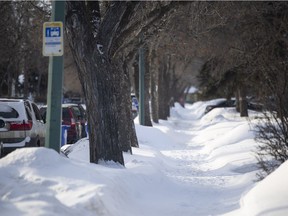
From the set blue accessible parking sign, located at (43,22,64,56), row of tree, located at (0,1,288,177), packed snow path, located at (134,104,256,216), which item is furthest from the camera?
row of tree, located at (0,1,288,177)

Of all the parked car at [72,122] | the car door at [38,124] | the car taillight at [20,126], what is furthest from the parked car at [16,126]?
the parked car at [72,122]

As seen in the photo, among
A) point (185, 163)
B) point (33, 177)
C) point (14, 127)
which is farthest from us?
point (185, 163)

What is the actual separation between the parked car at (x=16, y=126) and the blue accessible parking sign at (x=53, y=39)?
4.67 m

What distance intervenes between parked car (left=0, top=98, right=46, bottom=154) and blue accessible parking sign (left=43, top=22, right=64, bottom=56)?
4673mm

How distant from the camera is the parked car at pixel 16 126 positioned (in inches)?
495

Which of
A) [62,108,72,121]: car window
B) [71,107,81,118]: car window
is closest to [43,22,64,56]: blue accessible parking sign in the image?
[62,108,72,121]: car window

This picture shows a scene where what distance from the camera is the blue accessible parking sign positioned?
27.7 ft

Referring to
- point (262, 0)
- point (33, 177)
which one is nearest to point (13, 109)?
point (33, 177)

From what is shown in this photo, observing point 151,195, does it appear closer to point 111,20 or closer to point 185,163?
point 111,20

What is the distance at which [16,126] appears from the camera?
504 inches

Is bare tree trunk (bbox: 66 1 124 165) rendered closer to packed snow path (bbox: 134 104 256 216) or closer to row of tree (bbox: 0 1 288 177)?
row of tree (bbox: 0 1 288 177)

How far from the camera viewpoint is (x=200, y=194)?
34.0 feet

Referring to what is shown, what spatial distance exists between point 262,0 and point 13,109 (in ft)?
28.7

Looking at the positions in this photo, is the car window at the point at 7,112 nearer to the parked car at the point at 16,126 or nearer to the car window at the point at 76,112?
the parked car at the point at 16,126
